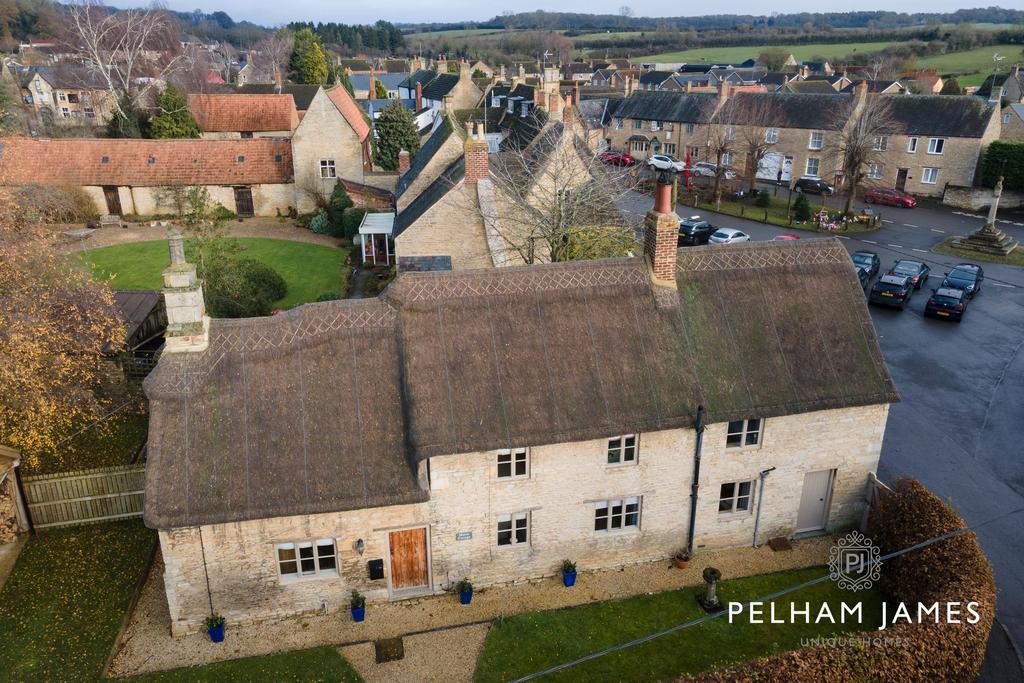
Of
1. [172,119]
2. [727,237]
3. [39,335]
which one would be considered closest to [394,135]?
[172,119]

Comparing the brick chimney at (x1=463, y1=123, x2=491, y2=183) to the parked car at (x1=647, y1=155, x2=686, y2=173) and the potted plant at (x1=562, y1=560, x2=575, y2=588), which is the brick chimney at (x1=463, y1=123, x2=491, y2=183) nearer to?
the potted plant at (x1=562, y1=560, x2=575, y2=588)

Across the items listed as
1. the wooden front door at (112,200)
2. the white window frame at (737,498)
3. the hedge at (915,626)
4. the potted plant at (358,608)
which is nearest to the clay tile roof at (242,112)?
the wooden front door at (112,200)

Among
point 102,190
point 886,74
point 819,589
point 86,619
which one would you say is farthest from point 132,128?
point 886,74

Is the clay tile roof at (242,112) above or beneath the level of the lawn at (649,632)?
above

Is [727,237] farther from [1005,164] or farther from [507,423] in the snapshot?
[507,423]

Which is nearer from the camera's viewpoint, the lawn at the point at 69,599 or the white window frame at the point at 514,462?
the lawn at the point at 69,599

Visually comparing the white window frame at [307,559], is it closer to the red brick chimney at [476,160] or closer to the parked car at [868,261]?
the red brick chimney at [476,160]

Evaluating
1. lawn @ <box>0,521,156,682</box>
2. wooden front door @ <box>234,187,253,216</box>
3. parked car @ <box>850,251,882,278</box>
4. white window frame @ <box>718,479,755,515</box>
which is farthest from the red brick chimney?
wooden front door @ <box>234,187,253,216</box>
